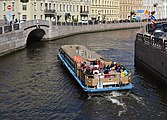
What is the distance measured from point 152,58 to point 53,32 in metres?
35.8

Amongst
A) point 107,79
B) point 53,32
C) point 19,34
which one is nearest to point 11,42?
point 19,34

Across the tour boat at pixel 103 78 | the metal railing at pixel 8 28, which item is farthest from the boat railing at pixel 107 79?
the metal railing at pixel 8 28

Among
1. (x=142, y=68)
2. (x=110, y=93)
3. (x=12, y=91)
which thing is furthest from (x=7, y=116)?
(x=142, y=68)

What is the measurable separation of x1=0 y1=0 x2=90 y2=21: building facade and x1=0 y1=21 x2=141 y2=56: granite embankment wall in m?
7.93

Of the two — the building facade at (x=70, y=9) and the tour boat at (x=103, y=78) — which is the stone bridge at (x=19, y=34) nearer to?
the building facade at (x=70, y=9)

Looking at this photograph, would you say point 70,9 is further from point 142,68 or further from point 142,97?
point 142,97

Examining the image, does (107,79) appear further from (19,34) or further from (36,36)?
(36,36)

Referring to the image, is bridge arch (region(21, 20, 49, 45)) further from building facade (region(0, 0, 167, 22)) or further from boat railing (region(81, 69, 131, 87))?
boat railing (region(81, 69, 131, 87))

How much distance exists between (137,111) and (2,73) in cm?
1455

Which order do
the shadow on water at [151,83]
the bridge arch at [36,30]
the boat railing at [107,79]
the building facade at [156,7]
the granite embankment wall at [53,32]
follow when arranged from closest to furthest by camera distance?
the boat railing at [107,79] → the shadow on water at [151,83] → the granite embankment wall at [53,32] → the bridge arch at [36,30] → the building facade at [156,7]

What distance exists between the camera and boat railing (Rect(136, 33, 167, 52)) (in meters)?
26.3

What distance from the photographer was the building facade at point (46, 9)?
76.2 m

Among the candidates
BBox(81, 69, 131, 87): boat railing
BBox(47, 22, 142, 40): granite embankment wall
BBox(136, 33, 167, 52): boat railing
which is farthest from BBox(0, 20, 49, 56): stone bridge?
BBox(81, 69, 131, 87): boat railing

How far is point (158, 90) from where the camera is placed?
2422 centimetres
